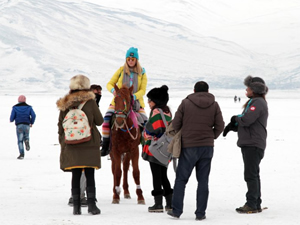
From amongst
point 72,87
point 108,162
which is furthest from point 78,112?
point 108,162

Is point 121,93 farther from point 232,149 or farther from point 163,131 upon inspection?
point 232,149

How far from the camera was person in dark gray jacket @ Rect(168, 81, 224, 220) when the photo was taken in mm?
7617

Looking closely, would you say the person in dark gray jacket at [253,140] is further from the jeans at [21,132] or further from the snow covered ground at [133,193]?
the jeans at [21,132]

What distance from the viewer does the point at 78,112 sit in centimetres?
769

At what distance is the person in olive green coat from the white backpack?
0.34 feet

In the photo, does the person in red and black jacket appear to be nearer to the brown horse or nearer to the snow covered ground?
the snow covered ground

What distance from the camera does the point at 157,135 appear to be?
828cm

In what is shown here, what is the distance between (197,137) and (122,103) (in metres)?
1.94

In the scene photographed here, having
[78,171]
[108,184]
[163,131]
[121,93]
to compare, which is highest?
[121,93]

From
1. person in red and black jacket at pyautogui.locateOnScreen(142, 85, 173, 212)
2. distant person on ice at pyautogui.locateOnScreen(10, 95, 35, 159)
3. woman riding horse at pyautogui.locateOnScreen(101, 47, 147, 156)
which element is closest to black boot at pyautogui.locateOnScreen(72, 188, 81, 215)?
person in red and black jacket at pyautogui.locateOnScreen(142, 85, 173, 212)

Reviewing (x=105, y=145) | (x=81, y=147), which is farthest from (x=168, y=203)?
(x=105, y=145)

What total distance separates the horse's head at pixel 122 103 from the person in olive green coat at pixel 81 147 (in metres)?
1.22

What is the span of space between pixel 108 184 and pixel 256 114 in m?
Answer: 4.74

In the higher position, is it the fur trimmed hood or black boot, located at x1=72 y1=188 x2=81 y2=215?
the fur trimmed hood
